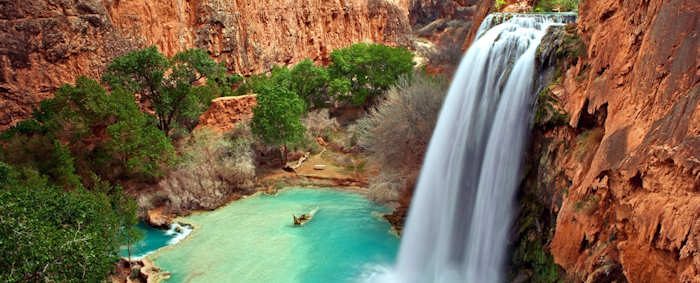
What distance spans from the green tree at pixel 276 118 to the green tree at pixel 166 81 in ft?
11.5

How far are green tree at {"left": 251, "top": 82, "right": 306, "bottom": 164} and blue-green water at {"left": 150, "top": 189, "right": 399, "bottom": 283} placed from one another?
3783 millimetres

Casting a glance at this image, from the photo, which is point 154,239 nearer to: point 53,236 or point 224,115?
point 53,236

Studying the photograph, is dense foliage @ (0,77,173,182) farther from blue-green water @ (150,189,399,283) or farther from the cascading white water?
the cascading white water

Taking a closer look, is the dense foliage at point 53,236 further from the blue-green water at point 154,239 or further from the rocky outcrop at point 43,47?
the rocky outcrop at point 43,47

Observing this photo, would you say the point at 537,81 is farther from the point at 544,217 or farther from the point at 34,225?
the point at 34,225

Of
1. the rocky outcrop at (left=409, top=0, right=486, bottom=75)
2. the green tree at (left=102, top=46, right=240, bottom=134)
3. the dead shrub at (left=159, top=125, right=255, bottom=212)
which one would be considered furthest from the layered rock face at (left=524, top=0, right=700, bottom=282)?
the rocky outcrop at (left=409, top=0, right=486, bottom=75)

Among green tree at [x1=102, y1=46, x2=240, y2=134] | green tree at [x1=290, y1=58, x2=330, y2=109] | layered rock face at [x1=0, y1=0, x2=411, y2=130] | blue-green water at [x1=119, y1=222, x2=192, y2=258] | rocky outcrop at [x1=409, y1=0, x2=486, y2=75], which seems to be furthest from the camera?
rocky outcrop at [x1=409, y1=0, x2=486, y2=75]

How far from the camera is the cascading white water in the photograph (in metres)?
8.75

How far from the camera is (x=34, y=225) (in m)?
7.60

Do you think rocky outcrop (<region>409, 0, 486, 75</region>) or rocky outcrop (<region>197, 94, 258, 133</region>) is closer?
rocky outcrop (<region>197, 94, 258, 133</region>)

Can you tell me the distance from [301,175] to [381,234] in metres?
7.62

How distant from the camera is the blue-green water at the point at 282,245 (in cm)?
1172

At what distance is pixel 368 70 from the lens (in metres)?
27.8

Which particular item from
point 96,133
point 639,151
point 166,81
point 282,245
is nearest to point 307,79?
point 166,81
